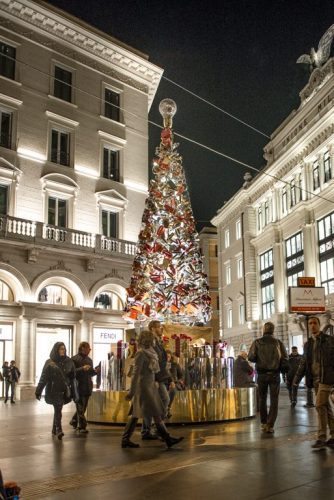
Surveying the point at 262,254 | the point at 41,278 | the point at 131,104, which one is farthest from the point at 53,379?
the point at 262,254

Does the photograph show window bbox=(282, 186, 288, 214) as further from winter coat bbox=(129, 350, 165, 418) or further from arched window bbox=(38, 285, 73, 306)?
winter coat bbox=(129, 350, 165, 418)

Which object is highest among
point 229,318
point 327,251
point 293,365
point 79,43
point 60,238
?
point 79,43

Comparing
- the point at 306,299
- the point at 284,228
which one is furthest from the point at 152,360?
the point at 284,228

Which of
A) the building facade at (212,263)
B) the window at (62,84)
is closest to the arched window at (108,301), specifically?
the window at (62,84)

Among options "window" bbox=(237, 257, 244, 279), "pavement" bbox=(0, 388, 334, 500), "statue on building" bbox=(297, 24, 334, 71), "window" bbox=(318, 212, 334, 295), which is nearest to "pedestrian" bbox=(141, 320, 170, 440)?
"pavement" bbox=(0, 388, 334, 500)

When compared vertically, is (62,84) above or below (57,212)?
above

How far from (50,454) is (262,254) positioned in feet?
140

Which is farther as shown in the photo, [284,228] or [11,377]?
[284,228]

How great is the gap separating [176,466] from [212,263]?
57.7 m

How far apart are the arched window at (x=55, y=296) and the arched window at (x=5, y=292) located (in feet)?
4.46

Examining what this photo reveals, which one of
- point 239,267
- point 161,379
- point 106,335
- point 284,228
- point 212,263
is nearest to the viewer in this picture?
point 161,379

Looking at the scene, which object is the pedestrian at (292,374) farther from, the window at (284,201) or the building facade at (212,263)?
the building facade at (212,263)

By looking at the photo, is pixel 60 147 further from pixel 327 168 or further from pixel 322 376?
pixel 322 376

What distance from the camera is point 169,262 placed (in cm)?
1488
